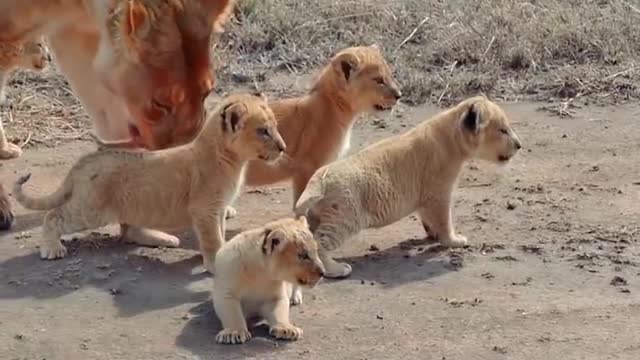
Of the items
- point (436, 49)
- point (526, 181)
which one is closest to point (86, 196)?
point (526, 181)

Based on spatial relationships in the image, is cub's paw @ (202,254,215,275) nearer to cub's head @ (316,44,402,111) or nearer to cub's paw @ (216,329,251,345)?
cub's paw @ (216,329,251,345)

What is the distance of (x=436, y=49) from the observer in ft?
29.0

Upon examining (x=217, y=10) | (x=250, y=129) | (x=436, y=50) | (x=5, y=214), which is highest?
(x=217, y=10)

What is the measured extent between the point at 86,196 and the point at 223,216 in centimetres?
54

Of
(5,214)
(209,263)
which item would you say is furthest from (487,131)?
(5,214)

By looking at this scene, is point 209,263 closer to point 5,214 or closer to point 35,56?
point 5,214

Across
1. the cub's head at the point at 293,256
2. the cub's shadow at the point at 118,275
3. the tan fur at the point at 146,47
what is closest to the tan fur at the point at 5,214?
the cub's shadow at the point at 118,275

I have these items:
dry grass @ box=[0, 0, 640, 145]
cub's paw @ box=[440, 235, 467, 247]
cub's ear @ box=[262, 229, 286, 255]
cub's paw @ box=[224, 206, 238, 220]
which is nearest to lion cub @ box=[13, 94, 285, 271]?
cub's paw @ box=[224, 206, 238, 220]

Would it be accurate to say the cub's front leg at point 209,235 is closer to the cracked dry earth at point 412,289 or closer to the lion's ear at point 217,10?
the cracked dry earth at point 412,289

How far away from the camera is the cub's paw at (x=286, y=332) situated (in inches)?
203

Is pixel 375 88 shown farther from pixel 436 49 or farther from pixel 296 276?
pixel 436 49

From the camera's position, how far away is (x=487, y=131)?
6.18m

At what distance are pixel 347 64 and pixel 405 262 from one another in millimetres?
1001

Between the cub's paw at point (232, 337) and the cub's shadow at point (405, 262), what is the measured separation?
0.76 meters
